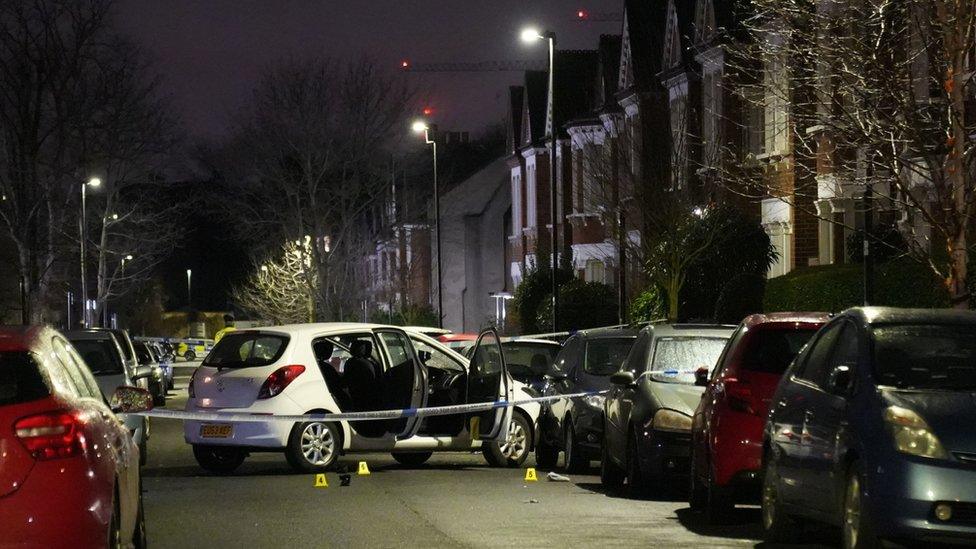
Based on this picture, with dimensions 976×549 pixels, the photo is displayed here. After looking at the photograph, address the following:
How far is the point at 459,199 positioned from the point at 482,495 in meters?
60.7

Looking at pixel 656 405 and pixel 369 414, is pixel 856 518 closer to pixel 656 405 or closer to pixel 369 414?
pixel 656 405

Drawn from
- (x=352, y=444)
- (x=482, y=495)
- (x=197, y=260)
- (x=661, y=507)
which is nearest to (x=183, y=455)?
(x=352, y=444)

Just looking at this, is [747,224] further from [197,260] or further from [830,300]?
[197,260]

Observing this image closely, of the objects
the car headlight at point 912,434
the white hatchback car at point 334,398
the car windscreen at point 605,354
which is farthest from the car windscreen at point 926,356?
the car windscreen at point 605,354

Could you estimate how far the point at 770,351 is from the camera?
43.1 ft

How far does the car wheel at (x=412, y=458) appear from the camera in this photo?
64.8 feet

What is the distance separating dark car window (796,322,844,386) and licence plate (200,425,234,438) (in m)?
8.47

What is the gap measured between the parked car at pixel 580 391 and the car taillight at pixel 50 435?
10.2 metres

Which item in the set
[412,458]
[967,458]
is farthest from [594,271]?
[967,458]

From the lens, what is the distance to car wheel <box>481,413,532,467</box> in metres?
19.2

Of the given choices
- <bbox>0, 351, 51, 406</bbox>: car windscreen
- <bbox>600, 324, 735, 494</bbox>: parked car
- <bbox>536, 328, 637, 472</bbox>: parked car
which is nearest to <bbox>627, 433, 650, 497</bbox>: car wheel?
<bbox>600, 324, 735, 494</bbox>: parked car

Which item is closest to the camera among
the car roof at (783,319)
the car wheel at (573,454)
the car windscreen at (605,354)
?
the car roof at (783,319)

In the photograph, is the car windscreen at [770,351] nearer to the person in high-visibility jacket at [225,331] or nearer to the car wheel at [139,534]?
the car wheel at [139,534]

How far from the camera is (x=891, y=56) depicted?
16844 mm
